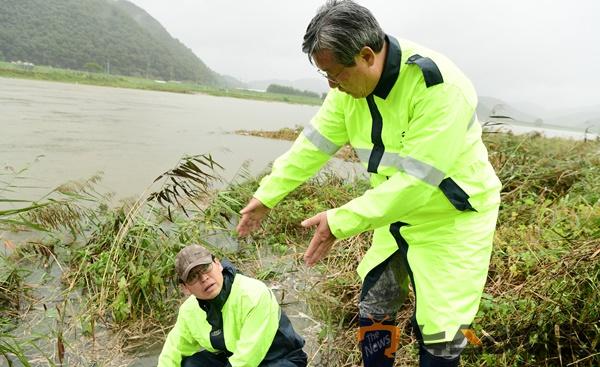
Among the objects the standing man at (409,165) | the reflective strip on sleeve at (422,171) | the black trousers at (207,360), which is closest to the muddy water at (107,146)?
the black trousers at (207,360)

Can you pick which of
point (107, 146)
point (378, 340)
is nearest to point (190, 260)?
point (378, 340)

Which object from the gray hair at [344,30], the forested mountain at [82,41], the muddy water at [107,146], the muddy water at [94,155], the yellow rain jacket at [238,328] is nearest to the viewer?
the gray hair at [344,30]

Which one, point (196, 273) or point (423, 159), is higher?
point (423, 159)

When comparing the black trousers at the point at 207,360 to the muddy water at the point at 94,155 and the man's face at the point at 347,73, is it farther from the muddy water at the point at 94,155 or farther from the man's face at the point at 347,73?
the man's face at the point at 347,73

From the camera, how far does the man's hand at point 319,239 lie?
147 centimetres

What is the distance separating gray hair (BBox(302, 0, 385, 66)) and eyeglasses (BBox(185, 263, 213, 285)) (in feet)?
4.18

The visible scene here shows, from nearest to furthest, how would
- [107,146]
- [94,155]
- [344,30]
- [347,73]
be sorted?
[344,30]
[347,73]
[94,155]
[107,146]

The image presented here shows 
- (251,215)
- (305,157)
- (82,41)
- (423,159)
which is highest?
(82,41)

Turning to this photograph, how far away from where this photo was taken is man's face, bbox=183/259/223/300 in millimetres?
2111

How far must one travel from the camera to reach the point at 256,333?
2143mm

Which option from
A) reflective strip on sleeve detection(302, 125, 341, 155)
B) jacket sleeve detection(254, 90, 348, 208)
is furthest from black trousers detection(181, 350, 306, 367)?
reflective strip on sleeve detection(302, 125, 341, 155)

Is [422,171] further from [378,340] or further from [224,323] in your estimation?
[224,323]

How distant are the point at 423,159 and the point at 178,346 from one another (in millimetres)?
1848

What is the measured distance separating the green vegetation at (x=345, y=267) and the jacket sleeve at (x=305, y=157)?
1.27 metres
